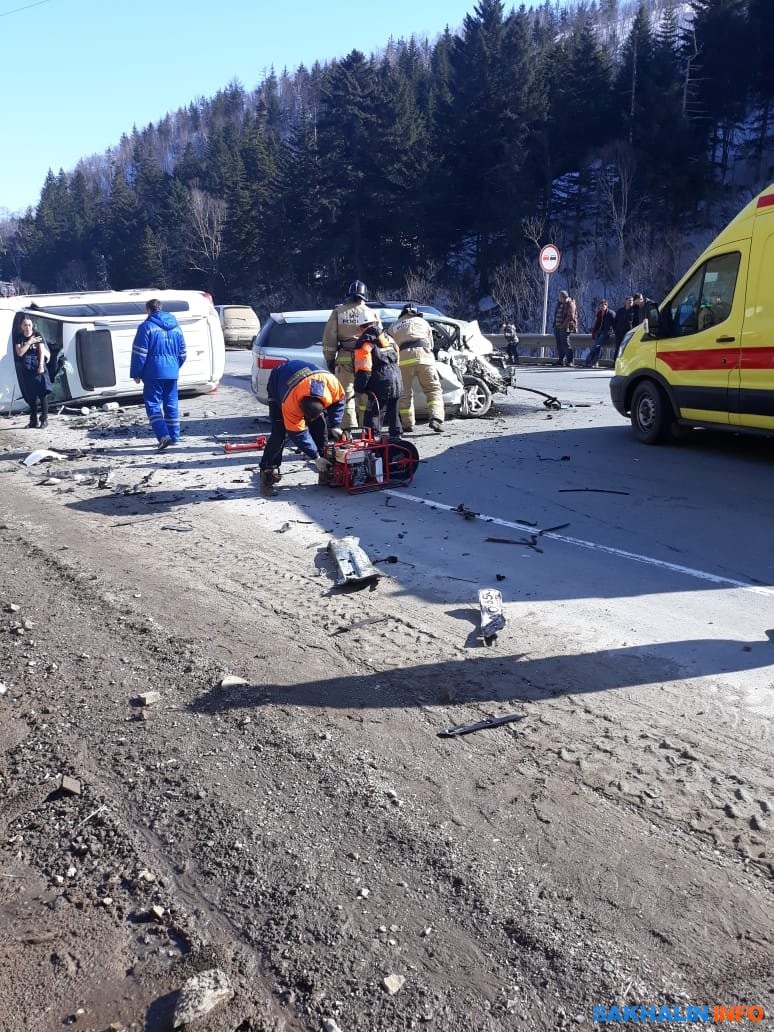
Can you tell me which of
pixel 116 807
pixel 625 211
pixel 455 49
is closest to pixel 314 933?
pixel 116 807

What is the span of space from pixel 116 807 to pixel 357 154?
50087mm

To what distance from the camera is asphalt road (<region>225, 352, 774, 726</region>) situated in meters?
4.91

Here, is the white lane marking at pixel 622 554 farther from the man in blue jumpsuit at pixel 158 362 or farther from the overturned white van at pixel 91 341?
the overturned white van at pixel 91 341

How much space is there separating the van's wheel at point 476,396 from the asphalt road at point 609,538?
142cm

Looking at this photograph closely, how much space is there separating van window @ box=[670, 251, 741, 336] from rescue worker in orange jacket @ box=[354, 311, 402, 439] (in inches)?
131

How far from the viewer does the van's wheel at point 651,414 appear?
34.3ft

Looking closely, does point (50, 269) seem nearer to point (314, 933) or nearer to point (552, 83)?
point (552, 83)

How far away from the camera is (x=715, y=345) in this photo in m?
9.45

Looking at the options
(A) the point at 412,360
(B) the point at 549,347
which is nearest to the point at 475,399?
(A) the point at 412,360

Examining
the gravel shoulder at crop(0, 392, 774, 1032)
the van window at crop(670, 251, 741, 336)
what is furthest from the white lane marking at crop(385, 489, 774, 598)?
the van window at crop(670, 251, 741, 336)

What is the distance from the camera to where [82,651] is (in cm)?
505

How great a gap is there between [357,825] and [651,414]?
843cm

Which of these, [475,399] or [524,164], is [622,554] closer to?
[475,399]

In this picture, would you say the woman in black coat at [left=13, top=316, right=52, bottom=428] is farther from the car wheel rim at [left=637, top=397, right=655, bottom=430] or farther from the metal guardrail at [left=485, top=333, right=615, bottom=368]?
the metal guardrail at [left=485, top=333, right=615, bottom=368]
